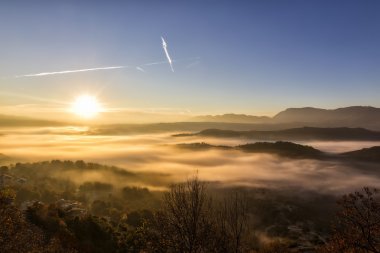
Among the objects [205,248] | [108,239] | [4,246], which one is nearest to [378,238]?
[205,248]

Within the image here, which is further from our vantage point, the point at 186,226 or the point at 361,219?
the point at 186,226

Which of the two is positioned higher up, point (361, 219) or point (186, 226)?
point (361, 219)

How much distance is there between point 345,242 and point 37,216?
6807cm

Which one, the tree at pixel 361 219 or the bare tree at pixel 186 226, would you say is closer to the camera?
the tree at pixel 361 219

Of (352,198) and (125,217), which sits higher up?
(352,198)

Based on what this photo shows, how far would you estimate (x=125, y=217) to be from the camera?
158250 mm

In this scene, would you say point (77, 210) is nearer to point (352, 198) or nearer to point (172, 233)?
point (172, 233)

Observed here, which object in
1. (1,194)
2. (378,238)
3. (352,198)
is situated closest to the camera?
(352,198)

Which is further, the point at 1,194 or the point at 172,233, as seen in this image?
the point at 1,194

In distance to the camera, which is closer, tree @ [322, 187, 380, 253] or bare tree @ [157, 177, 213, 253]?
tree @ [322, 187, 380, 253]

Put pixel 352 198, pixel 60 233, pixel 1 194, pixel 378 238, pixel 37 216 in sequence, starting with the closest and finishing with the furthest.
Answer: pixel 352 198 < pixel 378 238 < pixel 1 194 < pixel 60 233 < pixel 37 216

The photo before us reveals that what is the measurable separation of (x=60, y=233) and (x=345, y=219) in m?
58.2

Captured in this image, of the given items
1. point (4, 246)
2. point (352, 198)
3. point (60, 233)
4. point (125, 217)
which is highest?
point (352, 198)

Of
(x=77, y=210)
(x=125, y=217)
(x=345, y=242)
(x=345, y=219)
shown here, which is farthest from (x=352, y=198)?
(x=125, y=217)
